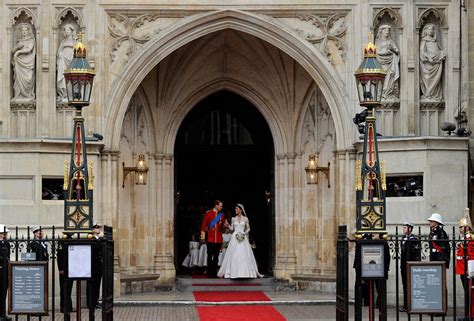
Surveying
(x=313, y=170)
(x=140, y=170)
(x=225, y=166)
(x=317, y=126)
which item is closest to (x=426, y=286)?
(x=313, y=170)

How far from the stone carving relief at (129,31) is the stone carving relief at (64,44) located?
674 mm

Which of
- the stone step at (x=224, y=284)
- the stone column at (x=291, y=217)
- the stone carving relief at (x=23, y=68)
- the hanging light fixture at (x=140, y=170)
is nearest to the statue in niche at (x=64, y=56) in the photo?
the stone carving relief at (x=23, y=68)

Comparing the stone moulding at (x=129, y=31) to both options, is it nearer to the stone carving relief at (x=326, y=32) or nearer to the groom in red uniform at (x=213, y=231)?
the stone carving relief at (x=326, y=32)

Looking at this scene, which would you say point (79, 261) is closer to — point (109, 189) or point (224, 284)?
point (109, 189)

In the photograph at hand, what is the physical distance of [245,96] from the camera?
27.6m

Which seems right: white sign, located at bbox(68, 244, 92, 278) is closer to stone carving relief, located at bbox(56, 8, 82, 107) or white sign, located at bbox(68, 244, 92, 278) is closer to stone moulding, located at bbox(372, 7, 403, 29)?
stone carving relief, located at bbox(56, 8, 82, 107)

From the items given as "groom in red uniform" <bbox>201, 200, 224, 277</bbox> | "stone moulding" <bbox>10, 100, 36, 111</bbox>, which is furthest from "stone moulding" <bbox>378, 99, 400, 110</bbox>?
"stone moulding" <bbox>10, 100, 36, 111</bbox>

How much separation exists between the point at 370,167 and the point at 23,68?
30.0ft

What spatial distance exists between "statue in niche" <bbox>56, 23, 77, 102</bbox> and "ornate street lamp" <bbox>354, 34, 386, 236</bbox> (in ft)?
25.9

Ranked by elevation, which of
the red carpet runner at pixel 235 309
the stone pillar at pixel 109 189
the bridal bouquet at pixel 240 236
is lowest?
the red carpet runner at pixel 235 309

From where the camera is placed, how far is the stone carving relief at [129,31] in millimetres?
24828

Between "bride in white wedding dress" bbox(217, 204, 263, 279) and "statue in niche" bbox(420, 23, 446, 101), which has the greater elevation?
"statue in niche" bbox(420, 23, 446, 101)

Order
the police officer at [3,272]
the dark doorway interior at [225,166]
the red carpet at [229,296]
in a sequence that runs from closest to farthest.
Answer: the police officer at [3,272] → the red carpet at [229,296] → the dark doorway interior at [225,166]

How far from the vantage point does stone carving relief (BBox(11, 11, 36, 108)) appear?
24.2 meters
